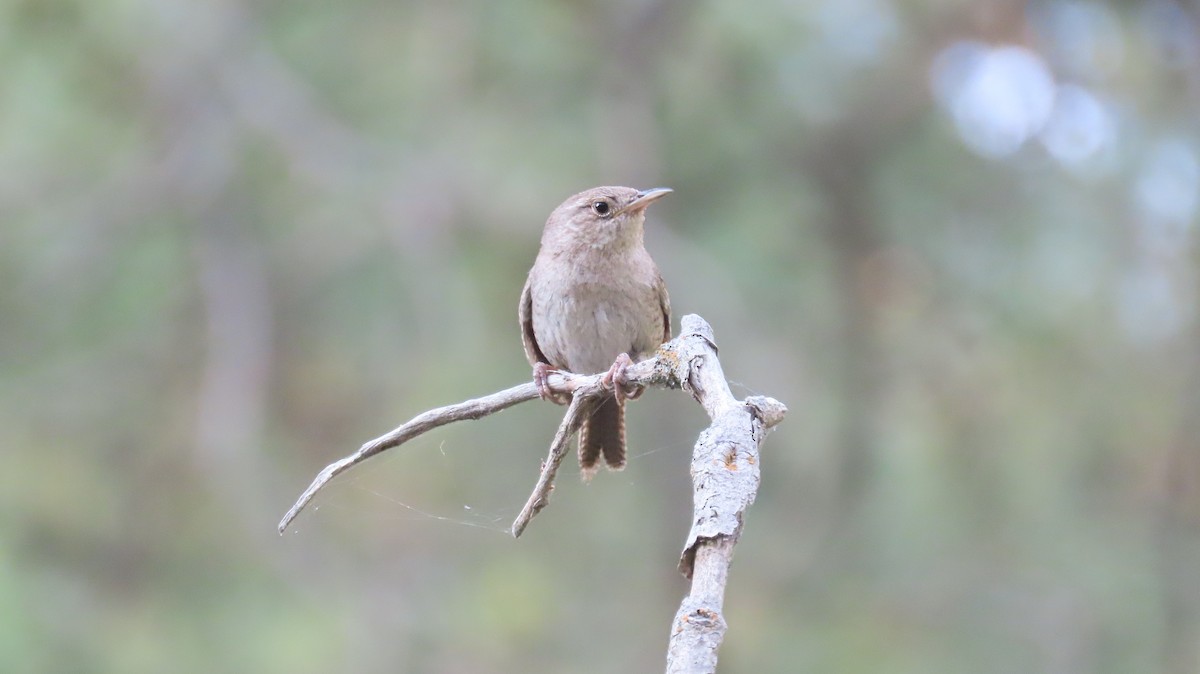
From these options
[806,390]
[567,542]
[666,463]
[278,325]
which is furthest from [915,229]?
[278,325]

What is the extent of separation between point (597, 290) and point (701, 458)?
193cm

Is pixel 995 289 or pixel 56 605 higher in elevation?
pixel 995 289

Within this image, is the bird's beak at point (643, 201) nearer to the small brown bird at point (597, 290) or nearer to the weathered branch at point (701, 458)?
the small brown bird at point (597, 290)

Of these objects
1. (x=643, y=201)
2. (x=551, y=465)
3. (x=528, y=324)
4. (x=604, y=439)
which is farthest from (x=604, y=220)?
(x=551, y=465)

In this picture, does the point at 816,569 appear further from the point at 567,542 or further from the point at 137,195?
the point at 137,195

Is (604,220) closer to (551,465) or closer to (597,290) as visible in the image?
(597,290)

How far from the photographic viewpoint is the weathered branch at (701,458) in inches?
49.1

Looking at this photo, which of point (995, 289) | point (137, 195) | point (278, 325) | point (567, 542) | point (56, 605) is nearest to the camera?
point (56, 605)

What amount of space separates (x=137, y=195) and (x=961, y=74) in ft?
12.9

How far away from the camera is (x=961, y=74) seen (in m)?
5.89

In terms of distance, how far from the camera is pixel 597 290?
339 centimetres

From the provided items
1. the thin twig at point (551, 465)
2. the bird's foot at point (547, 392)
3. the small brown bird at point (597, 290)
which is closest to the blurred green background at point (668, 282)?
the small brown bird at point (597, 290)

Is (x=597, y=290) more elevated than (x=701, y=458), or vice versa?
(x=597, y=290)

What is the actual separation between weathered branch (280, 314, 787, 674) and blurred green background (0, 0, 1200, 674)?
11.6ft
